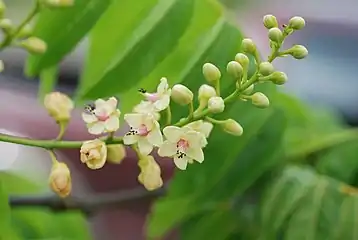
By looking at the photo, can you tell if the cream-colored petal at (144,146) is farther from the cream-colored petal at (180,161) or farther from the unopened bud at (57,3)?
the unopened bud at (57,3)

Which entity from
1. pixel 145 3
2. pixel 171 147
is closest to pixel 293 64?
pixel 145 3

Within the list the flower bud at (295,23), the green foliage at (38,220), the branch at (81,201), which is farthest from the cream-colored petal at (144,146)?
the branch at (81,201)

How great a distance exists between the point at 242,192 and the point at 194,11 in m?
0.20

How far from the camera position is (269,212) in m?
0.63

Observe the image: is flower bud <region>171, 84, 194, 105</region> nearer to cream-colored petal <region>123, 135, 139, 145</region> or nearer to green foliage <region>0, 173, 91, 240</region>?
cream-colored petal <region>123, 135, 139, 145</region>

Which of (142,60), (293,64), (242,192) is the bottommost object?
(293,64)

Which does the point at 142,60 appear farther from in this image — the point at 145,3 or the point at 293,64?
the point at 293,64

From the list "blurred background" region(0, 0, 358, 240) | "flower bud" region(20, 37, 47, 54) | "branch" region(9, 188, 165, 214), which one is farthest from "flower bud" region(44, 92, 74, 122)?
"blurred background" region(0, 0, 358, 240)

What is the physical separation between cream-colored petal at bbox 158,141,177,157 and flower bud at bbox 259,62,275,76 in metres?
0.07

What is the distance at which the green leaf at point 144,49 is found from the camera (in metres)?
0.56

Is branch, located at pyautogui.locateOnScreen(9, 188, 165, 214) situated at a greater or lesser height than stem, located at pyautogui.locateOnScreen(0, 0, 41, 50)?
lesser

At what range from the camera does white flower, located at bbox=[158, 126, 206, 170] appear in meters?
0.39

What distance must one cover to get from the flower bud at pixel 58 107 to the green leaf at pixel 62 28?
0.10 m

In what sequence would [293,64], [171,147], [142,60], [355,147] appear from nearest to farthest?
1. [171,147]
2. [142,60]
3. [355,147]
4. [293,64]
